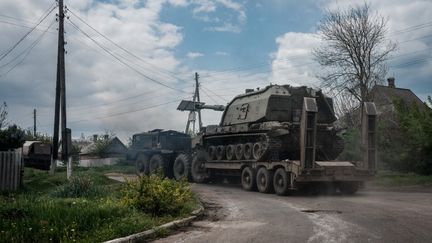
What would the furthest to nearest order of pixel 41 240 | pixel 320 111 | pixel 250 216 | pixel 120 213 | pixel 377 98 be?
pixel 377 98 < pixel 320 111 < pixel 250 216 < pixel 120 213 < pixel 41 240

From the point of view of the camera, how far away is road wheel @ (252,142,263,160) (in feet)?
63.5

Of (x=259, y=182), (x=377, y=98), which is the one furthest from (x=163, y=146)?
(x=377, y=98)

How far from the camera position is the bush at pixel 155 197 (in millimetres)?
11445

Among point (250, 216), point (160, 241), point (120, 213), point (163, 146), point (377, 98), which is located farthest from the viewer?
point (377, 98)

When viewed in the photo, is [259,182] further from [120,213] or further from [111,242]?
[111,242]

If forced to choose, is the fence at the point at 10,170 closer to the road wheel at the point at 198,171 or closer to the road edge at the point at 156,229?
the road wheel at the point at 198,171

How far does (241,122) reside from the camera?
2123 cm

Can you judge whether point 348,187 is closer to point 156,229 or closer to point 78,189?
point 78,189

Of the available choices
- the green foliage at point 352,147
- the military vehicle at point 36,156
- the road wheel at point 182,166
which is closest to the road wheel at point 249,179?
the road wheel at point 182,166

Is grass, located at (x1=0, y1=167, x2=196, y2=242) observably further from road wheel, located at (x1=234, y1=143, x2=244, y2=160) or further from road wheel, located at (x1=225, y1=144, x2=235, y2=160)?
road wheel, located at (x1=225, y1=144, x2=235, y2=160)

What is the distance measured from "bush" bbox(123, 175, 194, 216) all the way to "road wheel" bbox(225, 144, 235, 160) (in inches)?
374

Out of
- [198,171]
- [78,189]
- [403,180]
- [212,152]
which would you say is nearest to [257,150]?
[212,152]

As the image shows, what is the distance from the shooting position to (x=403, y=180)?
74.4 feet

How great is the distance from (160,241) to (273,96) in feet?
38.0
